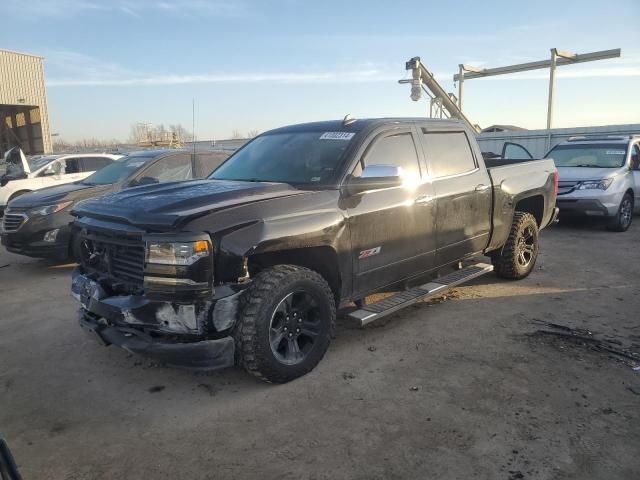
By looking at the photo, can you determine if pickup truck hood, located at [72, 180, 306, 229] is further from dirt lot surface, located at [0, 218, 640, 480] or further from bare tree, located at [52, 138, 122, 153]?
bare tree, located at [52, 138, 122, 153]

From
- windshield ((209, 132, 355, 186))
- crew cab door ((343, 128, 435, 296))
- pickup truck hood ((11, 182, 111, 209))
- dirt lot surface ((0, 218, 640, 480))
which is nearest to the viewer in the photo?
dirt lot surface ((0, 218, 640, 480))

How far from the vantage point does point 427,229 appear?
14.6ft

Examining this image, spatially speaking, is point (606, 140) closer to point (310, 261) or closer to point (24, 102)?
point (310, 261)

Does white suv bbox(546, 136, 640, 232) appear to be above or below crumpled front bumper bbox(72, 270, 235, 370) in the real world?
above

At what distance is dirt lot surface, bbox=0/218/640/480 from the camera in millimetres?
2588

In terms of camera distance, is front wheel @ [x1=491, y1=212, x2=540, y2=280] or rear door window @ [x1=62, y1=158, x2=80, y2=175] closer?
front wheel @ [x1=491, y1=212, x2=540, y2=280]

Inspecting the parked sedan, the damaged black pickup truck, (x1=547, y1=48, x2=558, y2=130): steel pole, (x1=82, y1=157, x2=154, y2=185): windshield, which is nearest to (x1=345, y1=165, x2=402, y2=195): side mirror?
the damaged black pickup truck

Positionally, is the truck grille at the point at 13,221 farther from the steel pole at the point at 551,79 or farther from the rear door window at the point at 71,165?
the steel pole at the point at 551,79

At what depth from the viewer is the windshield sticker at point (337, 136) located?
4.14 metres

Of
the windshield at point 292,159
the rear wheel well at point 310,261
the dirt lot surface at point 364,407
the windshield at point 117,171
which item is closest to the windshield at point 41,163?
the windshield at point 117,171

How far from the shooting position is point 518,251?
5879 mm

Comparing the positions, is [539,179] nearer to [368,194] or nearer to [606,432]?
[368,194]

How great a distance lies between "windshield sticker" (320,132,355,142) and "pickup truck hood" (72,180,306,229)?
0.74 meters

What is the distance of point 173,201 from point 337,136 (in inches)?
63.8
